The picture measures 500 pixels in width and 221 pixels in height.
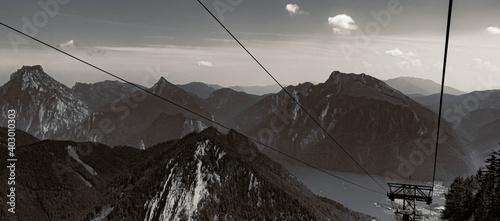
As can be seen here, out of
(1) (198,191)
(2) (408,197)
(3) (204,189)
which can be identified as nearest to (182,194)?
(1) (198,191)

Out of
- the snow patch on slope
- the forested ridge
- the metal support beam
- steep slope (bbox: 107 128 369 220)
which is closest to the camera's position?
the metal support beam

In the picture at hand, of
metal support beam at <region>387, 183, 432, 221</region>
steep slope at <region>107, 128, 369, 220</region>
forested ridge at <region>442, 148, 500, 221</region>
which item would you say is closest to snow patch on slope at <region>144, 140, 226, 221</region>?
steep slope at <region>107, 128, 369, 220</region>

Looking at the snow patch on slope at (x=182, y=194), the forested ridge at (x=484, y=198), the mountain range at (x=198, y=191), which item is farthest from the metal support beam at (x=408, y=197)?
the snow patch on slope at (x=182, y=194)

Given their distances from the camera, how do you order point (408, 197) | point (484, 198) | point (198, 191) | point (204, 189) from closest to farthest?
1. point (408, 197)
2. point (484, 198)
3. point (198, 191)
4. point (204, 189)

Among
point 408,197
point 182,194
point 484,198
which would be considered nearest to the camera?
point 408,197

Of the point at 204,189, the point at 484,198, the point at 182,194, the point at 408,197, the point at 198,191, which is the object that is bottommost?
the point at 182,194

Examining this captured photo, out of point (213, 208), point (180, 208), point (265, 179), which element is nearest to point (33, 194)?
point (180, 208)

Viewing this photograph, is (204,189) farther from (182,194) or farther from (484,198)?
(484,198)

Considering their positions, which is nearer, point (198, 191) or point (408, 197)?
point (408, 197)

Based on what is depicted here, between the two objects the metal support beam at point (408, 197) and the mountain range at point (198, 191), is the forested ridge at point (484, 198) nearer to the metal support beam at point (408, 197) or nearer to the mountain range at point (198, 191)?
the metal support beam at point (408, 197)

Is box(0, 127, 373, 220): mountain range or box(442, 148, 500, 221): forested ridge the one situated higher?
box(442, 148, 500, 221): forested ridge

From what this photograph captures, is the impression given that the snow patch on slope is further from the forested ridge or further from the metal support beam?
the metal support beam
